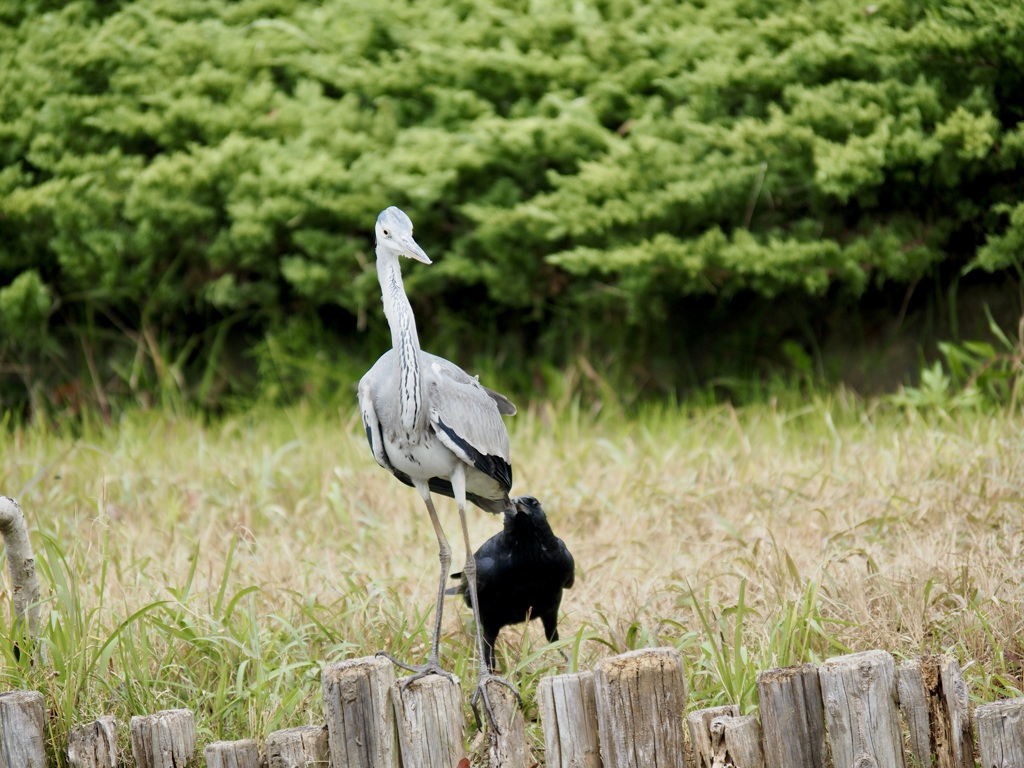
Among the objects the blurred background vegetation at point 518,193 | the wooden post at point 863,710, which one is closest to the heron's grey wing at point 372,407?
the wooden post at point 863,710

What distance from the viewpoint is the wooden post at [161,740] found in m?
2.87

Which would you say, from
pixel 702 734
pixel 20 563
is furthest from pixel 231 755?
pixel 702 734

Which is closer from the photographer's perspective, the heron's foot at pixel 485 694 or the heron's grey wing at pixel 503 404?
the heron's foot at pixel 485 694

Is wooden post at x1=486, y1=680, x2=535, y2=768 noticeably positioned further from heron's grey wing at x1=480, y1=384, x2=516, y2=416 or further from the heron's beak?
the heron's beak

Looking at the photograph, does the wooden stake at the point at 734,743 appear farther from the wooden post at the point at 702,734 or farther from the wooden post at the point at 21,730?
the wooden post at the point at 21,730

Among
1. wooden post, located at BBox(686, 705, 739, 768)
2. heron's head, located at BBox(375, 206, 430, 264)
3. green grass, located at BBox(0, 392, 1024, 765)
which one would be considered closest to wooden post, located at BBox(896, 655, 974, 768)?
green grass, located at BBox(0, 392, 1024, 765)

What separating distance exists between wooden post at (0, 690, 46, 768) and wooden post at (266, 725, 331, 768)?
647mm

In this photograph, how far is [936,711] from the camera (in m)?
2.81

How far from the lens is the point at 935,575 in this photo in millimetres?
3750

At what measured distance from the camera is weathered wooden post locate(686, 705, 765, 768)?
106 inches

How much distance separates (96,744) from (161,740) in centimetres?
19

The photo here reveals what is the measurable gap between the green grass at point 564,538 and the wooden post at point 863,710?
380 mm

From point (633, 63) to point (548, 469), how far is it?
2398 millimetres

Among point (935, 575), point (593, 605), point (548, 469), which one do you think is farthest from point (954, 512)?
point (548, 469)
